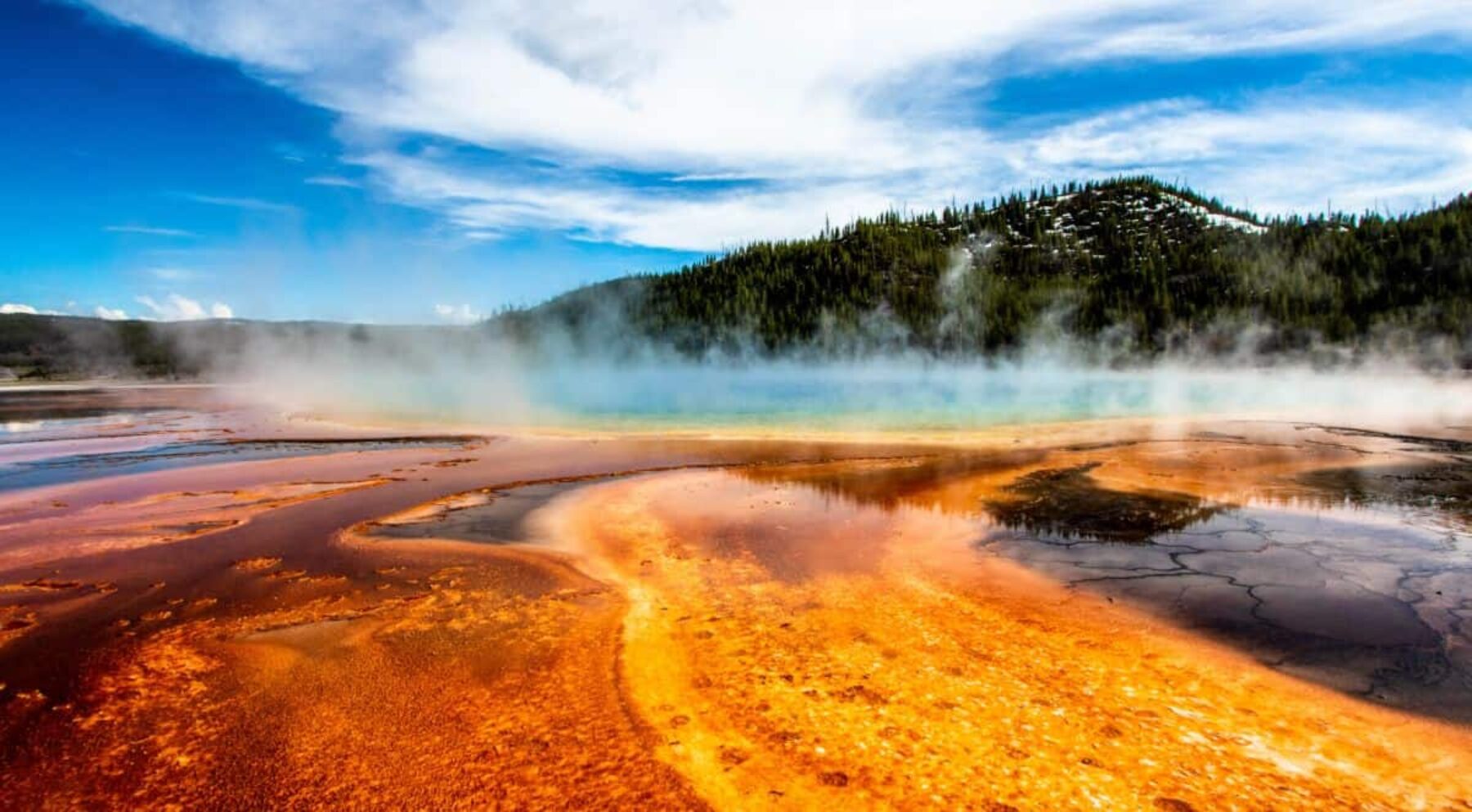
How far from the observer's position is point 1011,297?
112000mm

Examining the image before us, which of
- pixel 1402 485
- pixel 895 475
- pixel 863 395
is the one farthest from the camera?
pixel 863 395

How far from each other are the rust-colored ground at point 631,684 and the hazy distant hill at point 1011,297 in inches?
3564

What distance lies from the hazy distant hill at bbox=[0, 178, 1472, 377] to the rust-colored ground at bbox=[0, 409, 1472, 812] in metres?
90.5

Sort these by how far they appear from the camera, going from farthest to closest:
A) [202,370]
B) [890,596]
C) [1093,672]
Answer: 1. [202,370]
2. [890,596]
3. [1093,672]

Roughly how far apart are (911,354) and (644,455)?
9232cm

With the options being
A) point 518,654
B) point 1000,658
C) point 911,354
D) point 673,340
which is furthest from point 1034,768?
point 673,340

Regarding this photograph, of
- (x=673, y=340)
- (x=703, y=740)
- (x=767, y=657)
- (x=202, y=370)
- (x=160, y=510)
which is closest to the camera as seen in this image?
(x=703, y=740)

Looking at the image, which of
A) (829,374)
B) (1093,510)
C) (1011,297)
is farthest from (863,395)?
(1011,297)

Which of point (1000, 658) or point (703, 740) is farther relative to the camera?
point (1000, 658)

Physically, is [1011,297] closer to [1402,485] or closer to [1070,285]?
[1070,285]

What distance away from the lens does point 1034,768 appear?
4.29m

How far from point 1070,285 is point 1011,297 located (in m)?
12.2

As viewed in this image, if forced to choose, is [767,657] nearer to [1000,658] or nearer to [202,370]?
[1000,658]

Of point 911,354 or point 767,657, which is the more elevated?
point 911,354
